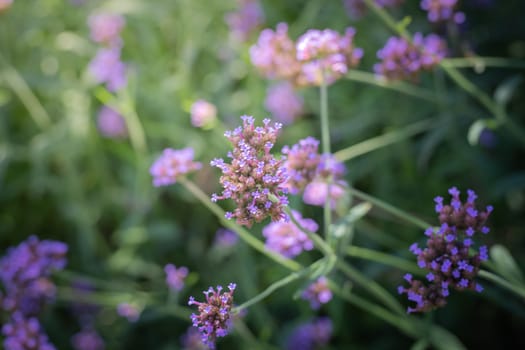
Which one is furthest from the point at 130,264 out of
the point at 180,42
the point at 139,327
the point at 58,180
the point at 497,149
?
the point at 497,149

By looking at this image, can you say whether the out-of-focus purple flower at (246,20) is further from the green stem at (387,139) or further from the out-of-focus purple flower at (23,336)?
the out-of-focus purple flower at (23,336)

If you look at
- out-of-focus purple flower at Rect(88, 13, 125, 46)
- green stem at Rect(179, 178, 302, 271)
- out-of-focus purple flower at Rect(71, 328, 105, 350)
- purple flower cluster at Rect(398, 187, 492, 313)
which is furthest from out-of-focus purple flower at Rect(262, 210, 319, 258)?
out-of-focus purple flower at Rect(88, 13, 125, 46)

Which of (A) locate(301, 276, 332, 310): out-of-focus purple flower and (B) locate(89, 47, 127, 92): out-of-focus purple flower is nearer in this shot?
(A) locate(301, 276, 332, 310): out-of-focus purple flower

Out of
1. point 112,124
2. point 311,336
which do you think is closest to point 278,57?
point 311,336

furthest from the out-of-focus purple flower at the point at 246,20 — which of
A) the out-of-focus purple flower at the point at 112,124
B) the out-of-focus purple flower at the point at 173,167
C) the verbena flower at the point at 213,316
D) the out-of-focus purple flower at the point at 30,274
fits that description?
the verbena flower at the point at 213,316

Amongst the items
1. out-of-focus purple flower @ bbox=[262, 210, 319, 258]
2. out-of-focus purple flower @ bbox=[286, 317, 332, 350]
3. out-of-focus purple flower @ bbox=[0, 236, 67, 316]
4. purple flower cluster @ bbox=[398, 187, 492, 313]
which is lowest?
purple flower cluster @ bbox=[398, 187, 492, 313]

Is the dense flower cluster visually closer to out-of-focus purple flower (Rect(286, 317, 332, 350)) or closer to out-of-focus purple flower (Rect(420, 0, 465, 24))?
out-of-focus purple flower (Rect(420, 0, 465, 24))
